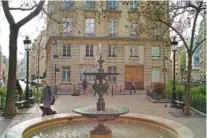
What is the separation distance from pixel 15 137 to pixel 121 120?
233 inches

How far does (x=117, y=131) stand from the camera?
11.8 metres

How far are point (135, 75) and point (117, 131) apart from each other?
3145cm

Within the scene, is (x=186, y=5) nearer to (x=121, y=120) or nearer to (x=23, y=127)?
(x=121, y=120)

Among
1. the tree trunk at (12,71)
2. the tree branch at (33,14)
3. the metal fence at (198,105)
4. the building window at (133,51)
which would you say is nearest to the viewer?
the tree branch at (33,14)

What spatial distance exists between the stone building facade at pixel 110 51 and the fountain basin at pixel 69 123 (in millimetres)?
28231

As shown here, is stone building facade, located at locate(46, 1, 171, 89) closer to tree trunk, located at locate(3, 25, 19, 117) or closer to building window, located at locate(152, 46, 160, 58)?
building window, located at locate(152, 46, 160, 58)

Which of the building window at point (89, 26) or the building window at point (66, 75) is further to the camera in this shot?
the building window at point (89, 26)

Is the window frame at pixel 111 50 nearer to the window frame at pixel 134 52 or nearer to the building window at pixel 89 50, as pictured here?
the window frame at pixel 134 52

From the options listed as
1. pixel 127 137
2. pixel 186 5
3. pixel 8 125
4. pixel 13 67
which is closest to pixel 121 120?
pixel 127 137

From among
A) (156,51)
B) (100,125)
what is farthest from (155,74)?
(100,125)

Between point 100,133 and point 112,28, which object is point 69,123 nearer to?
point 100,133

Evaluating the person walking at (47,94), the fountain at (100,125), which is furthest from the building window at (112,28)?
the person walking at (47,94)

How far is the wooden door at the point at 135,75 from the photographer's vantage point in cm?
4278

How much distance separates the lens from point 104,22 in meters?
42.4
